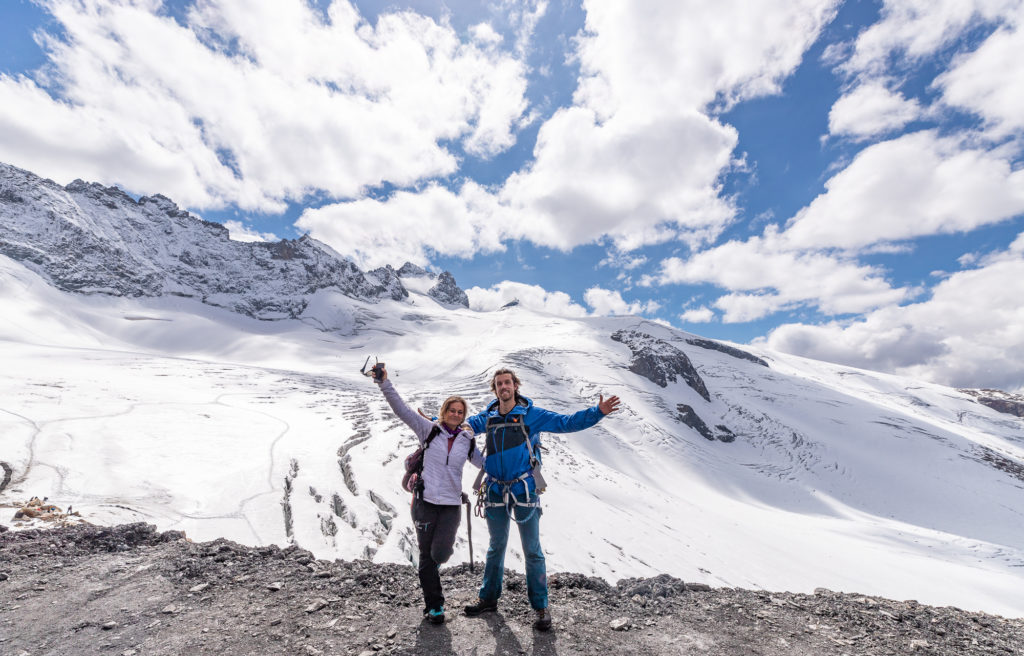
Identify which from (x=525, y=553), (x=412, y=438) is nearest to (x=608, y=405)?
(x=525, y=553)

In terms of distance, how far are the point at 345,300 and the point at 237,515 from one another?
159 metres

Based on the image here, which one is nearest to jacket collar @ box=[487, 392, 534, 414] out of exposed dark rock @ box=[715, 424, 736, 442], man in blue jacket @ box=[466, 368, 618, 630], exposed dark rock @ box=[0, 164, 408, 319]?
man in blue jacket @ box=[466, 368, 618, 630]

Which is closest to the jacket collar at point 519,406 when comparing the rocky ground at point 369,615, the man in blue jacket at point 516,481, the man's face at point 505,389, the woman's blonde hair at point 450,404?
the man in blue jacket at point 516,481

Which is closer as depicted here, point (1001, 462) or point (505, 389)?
point (505, 389)

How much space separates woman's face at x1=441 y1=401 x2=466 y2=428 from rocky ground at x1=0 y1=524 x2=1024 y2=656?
226 cm

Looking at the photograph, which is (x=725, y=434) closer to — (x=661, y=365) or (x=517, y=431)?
(x=661, y=365)

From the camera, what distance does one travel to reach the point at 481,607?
5.02 meters

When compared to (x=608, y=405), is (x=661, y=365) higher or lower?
higher

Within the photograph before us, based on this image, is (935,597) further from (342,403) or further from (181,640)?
(342,403)

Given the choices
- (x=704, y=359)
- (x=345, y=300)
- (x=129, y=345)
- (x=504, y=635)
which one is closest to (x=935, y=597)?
(x=504, y=635)

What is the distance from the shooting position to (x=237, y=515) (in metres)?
11.6

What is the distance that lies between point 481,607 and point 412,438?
20.4 m

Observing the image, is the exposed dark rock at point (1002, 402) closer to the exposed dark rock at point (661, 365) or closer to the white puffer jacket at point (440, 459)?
the exposed dark rock at point (661, 365)

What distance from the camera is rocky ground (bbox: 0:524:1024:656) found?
4.48 m
